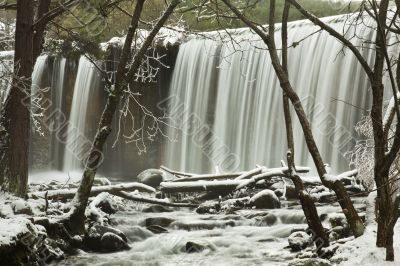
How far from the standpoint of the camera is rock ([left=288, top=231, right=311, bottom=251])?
8.13m

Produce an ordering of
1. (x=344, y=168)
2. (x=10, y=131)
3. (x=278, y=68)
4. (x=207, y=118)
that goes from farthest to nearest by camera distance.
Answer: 1. (x=207, y=118)
2. (x=344, y=168)
3. (x=10, y=131)
4. (x=278, y=68)

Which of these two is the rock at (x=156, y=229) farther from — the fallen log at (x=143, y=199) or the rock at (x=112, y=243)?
the rock at (x=112, y=243)

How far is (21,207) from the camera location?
8.23 m

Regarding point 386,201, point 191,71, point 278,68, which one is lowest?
point 386,201

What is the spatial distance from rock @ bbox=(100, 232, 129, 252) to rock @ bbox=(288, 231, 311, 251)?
2.83m

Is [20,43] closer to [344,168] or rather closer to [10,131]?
[10,131]

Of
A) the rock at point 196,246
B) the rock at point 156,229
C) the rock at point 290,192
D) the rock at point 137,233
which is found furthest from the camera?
the rock at point 290,192

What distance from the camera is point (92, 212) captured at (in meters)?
9.71

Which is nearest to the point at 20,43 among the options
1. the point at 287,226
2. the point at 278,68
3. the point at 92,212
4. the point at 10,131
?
the point at 10,131

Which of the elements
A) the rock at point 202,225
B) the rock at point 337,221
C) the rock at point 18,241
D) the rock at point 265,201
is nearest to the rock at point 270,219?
the rock at point 202,225

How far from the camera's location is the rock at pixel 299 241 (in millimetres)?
8133

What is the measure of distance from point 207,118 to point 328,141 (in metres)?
5.78

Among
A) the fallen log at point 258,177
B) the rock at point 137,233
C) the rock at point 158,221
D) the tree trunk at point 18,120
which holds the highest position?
the tree trunk at point 18,120

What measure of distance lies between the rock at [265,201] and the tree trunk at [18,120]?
16.4 feet
